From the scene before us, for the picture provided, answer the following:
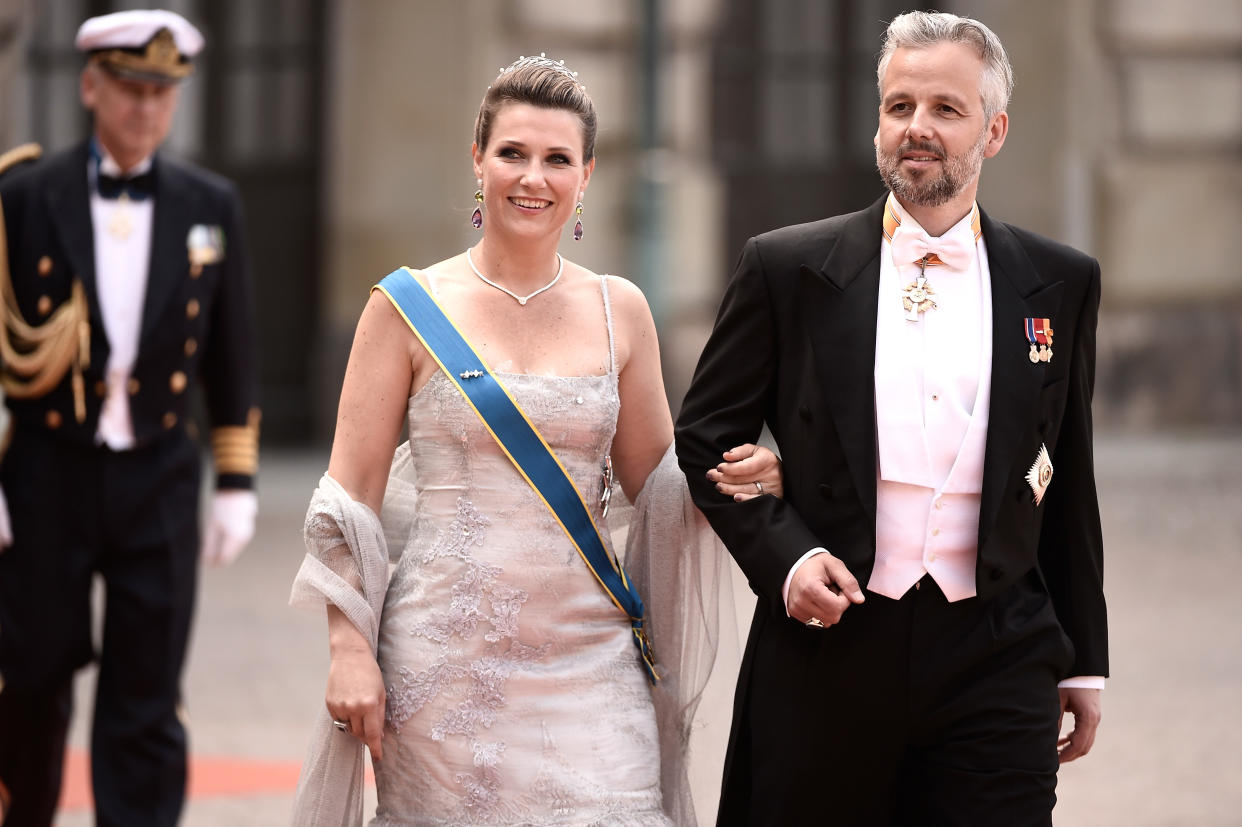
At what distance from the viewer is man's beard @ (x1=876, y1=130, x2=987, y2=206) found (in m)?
3.44

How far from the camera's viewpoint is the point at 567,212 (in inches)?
149

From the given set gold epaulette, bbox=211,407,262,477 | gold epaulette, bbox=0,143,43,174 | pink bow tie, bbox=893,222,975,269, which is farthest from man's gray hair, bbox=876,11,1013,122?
gold epaulette, bbox=0,143,43,174

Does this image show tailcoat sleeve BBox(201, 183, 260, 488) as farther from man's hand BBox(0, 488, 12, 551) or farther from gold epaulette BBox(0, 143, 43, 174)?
man's hand BBox(0, 488, 12, 551)

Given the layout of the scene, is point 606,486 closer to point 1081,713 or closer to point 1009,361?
point 1009,361

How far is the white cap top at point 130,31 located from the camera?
5.25m

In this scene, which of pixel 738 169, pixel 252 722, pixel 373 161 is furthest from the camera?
pixel 738 169

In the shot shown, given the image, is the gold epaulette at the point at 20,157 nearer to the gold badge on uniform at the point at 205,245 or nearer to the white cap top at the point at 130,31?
the white cap top at the point at 130,31

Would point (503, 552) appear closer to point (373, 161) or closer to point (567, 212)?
point (567, 212)

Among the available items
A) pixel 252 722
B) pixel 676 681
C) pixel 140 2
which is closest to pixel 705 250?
pixel 140 2

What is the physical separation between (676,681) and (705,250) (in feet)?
32.6

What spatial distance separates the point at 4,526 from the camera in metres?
5.07

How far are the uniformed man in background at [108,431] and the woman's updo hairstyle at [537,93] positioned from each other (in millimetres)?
1769

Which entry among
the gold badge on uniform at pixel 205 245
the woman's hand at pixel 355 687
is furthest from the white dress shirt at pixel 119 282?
the woman's hand at pixel 355 687

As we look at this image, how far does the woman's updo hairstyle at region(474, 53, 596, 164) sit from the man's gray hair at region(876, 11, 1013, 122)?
2.00 feet
